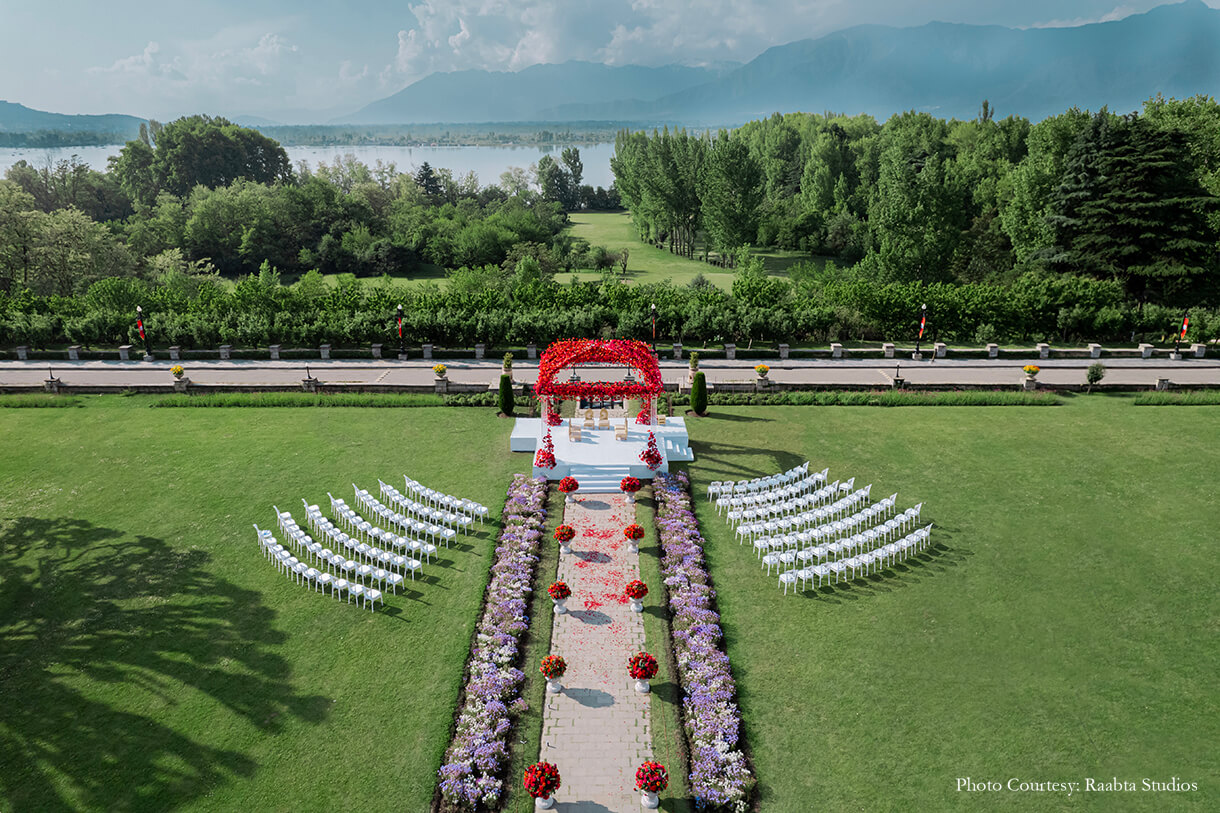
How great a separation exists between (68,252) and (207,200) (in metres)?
34.2

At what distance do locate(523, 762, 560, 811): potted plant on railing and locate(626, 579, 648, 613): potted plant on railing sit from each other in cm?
654

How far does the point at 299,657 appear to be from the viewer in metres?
18.8

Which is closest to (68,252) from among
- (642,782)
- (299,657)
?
(299,657)

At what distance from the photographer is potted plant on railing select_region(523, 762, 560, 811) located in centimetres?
1387

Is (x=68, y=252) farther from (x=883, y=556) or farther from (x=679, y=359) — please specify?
(x=883, y=556)

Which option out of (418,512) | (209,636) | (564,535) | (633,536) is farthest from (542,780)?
(418,512)

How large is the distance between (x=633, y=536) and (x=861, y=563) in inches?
279

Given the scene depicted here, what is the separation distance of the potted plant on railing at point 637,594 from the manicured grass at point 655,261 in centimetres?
4727

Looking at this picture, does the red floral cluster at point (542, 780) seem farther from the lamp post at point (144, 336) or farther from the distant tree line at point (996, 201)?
the distant tree line at point (996, 201)

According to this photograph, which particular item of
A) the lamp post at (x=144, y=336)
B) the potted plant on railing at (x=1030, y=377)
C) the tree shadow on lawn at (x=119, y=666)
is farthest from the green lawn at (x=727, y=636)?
the lamp post at (x=144, y=336)

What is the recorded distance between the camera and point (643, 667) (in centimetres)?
1714

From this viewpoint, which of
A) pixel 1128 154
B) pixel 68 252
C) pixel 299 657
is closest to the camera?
pixel 299 657

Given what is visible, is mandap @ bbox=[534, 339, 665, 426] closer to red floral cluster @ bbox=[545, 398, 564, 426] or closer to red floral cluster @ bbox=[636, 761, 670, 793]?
red floral cluster @ bbox=[545, 398, 564, 426]

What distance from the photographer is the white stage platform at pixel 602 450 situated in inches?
1123
